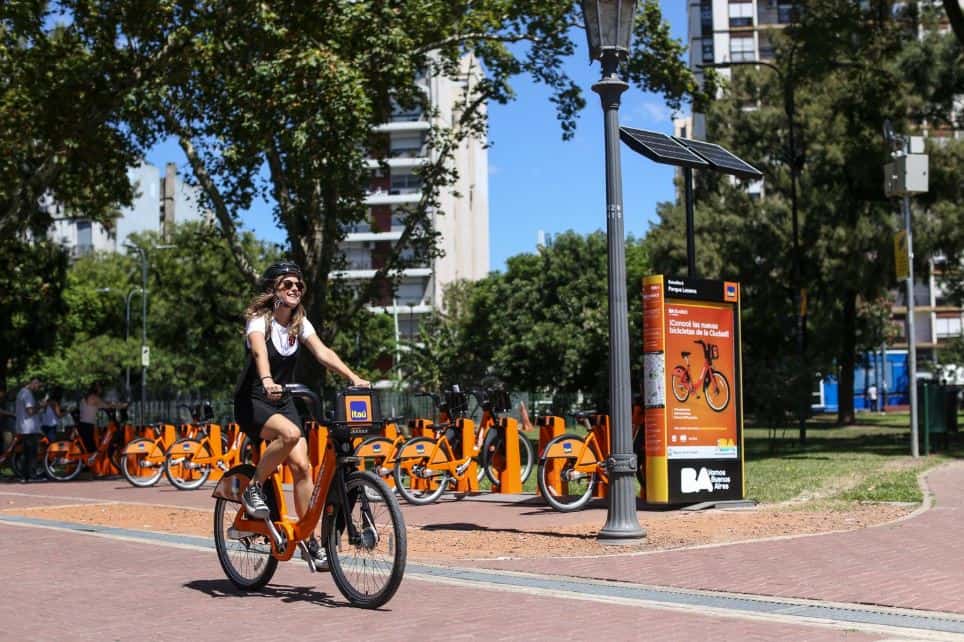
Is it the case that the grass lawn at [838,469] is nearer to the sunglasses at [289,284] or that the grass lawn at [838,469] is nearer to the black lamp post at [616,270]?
the black lamp post at [616,270]

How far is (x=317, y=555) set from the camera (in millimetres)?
7199

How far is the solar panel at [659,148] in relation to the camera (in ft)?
37.6

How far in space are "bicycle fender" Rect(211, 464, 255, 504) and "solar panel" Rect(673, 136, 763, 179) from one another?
21.4 ft

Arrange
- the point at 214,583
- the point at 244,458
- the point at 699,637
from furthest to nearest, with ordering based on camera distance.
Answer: the point at 244,458, the point at 214,583, the point at 699,637

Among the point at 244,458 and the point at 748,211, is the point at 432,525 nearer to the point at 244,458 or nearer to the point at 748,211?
the point at 244,458

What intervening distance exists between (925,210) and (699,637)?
31659mm

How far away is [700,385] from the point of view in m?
12.7

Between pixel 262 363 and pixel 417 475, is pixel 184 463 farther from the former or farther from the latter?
pixel 262 363

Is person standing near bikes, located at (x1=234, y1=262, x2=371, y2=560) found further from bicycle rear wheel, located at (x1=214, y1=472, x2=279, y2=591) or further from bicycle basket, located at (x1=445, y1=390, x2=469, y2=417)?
bicycle basket, located at (x1=445, y1=390, x2=469, y2=417)

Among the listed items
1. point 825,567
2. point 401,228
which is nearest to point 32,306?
point 825,567

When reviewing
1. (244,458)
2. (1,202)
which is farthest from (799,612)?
(1,202)

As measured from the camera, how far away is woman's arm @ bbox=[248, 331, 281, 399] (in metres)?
6.90

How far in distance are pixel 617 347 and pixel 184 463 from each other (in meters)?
10.6

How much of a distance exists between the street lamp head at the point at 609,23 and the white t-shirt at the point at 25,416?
1506cm
